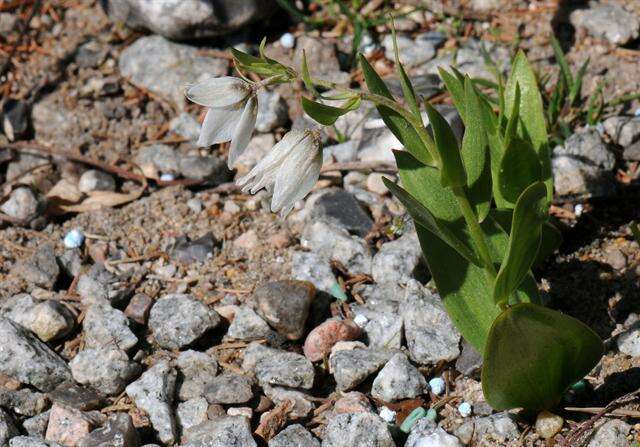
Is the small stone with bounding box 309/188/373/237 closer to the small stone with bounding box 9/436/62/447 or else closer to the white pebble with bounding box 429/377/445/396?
the white pebble with bounding box 429/377/445/396

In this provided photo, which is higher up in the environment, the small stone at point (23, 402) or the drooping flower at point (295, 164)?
the drooping flower at point (295, 164)

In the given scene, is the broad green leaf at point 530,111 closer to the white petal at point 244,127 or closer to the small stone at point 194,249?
the white petal at point 244,127

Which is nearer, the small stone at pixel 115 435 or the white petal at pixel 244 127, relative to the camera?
the white petal at pixel 244 127

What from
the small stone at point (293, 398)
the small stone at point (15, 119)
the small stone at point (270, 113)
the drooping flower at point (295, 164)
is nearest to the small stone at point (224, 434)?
the small stone at point (293, 398)

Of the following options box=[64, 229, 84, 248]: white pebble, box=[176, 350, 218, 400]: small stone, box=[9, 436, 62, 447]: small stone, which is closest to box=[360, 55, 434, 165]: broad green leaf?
box=[176, 350, 218, 400]: small stone

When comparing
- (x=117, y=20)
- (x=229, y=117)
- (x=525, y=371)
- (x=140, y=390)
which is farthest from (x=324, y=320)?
(x=117, y=20)

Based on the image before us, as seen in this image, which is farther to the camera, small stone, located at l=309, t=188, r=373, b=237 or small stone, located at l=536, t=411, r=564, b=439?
small stone, located at l=309, t=188, r=373, b=237
